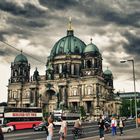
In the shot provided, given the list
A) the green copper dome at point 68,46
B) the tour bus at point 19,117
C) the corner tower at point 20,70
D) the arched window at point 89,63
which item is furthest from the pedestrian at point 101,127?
the corner tower at point 20,70

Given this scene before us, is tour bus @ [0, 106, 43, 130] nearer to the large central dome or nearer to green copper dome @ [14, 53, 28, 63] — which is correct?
the large central dome

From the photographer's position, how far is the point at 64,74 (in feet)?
400

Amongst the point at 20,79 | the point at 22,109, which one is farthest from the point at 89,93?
the point at 22,109

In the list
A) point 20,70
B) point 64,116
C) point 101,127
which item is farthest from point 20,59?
point 101,127

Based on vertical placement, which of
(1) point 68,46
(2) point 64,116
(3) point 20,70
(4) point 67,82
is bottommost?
(2) point 64,116

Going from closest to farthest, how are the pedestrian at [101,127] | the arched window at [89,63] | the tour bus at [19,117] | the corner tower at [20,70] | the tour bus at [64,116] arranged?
the pedestrian at [101,127] → the tour bus at [19,117] → the tour bus at [64,116] → the arched window at [89,63] → the corner tower at [20,70]

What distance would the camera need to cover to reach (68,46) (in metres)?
131

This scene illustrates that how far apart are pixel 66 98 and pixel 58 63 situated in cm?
1656

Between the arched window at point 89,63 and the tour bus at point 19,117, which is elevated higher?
the arched window at point 89,63

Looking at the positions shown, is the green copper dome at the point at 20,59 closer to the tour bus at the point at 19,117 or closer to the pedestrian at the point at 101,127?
the tour bus at the point at 19,117

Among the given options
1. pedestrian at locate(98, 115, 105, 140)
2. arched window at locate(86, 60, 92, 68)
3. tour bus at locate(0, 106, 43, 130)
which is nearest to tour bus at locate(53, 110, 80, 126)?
tour bus at locate(0, 106, 43, 130)

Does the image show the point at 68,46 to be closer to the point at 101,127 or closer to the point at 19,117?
the point at 19,117

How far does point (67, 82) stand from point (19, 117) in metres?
60.2

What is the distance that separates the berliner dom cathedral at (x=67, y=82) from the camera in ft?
379
